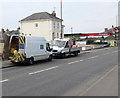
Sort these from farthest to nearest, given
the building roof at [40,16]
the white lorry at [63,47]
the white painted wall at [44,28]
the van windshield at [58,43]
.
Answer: the building roof at [40,16], the white painted wall at [44,28], the van windshield at [58,43], the white lorry at [63,47]

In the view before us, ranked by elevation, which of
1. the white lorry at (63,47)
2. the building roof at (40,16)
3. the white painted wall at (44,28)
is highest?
the building roof at (40,16)

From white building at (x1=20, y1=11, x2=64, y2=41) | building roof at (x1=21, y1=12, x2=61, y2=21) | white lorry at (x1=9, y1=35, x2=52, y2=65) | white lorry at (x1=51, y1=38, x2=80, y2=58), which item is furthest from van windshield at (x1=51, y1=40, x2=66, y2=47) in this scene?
building roof at (x1=21, y1=12, x2=61, y2=21)

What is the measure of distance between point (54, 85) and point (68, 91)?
1.16 metres

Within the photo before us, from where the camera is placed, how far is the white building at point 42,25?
48562mm

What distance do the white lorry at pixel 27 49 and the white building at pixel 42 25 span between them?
3079cm

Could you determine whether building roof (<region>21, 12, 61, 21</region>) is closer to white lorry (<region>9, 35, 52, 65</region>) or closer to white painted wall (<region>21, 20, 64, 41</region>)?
white painted wall (<region>21, 20, 64, 41</region>)

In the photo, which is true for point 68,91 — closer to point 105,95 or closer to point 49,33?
point 105,95

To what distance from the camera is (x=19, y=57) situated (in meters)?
15.3

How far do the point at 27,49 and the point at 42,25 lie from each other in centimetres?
3460

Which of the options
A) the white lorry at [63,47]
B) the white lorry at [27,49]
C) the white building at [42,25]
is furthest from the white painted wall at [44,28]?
the white lorry at [27,49]

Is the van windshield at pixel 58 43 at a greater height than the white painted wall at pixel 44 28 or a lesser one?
lesser

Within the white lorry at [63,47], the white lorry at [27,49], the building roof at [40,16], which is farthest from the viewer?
the building roof at [40,16]

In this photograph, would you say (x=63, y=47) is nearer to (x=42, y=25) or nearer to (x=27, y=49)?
(x=27, y=49)

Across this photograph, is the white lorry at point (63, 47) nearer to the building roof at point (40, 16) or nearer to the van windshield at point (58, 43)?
the van windshield at point (58, 43)
